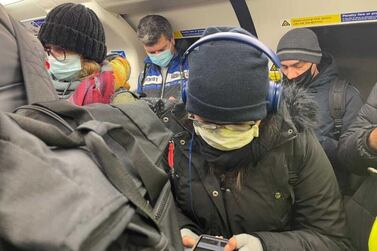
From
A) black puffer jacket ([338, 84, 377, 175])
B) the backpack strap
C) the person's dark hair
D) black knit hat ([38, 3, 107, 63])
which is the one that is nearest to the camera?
black puffer jacket ([338, 84, 377, 175])

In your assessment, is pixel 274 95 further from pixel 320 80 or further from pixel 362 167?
pixel 320 80

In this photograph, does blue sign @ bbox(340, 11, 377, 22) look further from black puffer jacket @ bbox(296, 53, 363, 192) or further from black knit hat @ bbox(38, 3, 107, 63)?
black knit hat @ bbox(38, 3, 107, 63)

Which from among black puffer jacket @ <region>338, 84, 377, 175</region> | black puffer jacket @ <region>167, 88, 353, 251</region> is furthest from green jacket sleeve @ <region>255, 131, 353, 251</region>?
black puffer jacket @ <region>338, 84, 377, 175</region>

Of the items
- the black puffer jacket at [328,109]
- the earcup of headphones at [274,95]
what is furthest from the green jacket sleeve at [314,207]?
the black puffer jacket at [328,109]

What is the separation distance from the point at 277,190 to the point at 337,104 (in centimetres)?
139

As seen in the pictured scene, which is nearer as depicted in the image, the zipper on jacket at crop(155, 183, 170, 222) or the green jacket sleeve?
the zipper on jacket at crop(155, 183, 170, 222)

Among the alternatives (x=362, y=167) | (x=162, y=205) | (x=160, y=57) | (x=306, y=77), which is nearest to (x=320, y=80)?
(x=306, y=77)

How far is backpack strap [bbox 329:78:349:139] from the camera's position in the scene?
7.95 ft

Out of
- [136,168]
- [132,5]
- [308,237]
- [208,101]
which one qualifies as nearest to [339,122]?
[308,237]

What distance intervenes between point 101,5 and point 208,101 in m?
3.24

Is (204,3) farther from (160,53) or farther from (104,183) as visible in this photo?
(104,183)

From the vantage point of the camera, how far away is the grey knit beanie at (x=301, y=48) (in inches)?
106

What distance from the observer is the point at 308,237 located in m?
1.32

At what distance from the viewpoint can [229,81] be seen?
3.82 feet
